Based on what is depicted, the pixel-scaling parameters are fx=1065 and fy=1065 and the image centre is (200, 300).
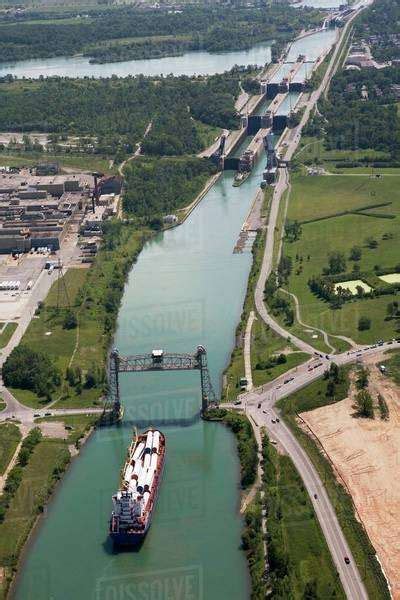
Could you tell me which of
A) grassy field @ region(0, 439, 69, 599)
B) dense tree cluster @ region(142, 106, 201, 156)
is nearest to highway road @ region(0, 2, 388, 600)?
grassy field @ region(0, 439, 69, 599)

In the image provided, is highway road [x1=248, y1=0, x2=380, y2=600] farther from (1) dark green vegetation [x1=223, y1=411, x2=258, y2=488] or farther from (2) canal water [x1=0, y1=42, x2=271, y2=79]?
(2) canal water [x1=0, y1=42, x2=271, y2=79]

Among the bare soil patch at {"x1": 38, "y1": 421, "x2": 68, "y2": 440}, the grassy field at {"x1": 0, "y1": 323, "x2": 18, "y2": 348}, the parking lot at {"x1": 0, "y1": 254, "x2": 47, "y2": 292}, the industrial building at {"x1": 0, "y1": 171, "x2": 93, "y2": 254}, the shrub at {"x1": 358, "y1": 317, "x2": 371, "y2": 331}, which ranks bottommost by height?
the bare soil patch at {"x1": 38, "y1": 421, "x2": 68, "y2": 440}

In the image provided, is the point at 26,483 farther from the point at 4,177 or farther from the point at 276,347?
the point at 4,177

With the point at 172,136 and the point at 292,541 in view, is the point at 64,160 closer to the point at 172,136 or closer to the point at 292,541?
the point at 172,136

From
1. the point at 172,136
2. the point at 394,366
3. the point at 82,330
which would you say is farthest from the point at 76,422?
the point at 172,136

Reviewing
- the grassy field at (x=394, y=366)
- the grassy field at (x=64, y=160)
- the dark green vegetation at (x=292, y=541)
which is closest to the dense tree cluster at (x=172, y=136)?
the grassy field at (x=64, y=160)

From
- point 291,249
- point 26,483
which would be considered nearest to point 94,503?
point 26,483
